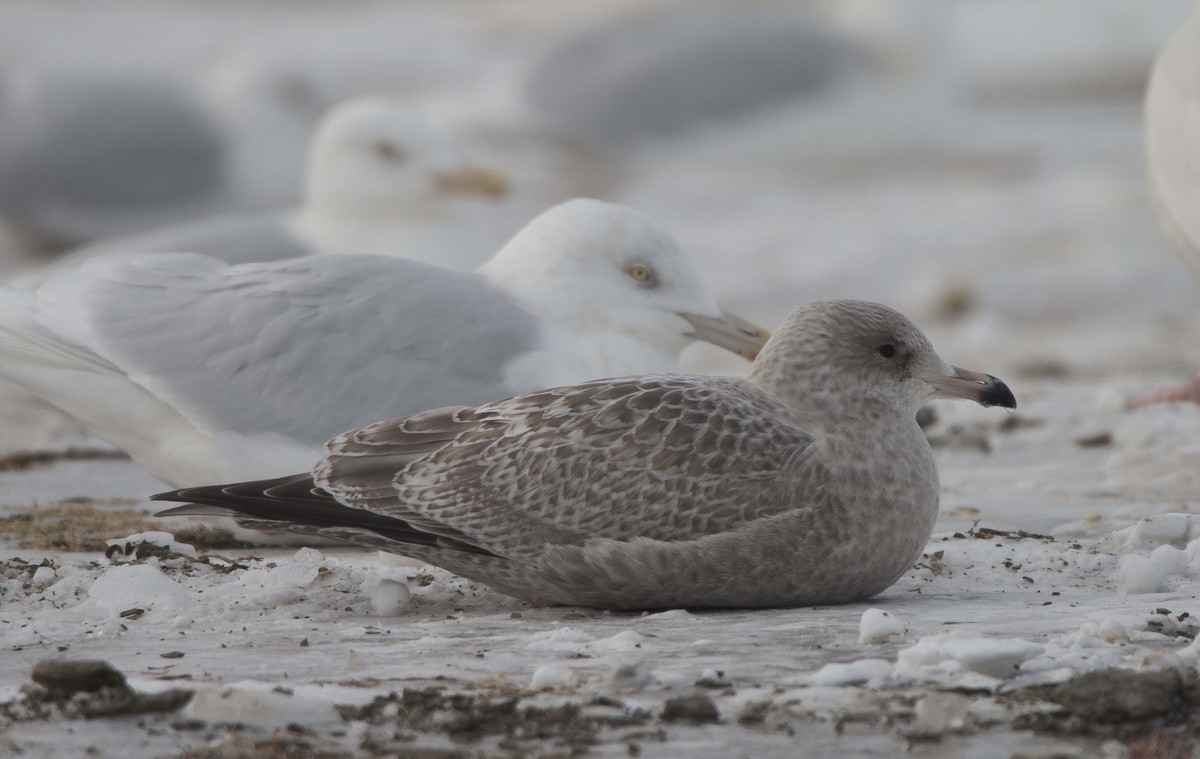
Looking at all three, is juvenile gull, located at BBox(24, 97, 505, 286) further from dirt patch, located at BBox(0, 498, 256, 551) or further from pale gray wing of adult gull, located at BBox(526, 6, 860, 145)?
pale gray wing of adult gull, located at BBox(526, 6, 860, 145)

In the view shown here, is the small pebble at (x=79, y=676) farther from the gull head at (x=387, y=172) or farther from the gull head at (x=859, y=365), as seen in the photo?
the gull head at (x=387, y=172)

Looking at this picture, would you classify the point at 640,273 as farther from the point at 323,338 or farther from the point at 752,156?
the point at 752,156

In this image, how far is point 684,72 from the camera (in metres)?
14.5

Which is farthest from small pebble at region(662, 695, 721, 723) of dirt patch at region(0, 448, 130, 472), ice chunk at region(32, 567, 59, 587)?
dirt patch at region(0, 448, 130, 472)

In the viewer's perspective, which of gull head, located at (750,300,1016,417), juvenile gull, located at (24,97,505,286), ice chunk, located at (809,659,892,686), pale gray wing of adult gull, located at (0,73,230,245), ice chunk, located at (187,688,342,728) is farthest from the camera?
pale gray wing of adult gull, located at (0,73,230,245)

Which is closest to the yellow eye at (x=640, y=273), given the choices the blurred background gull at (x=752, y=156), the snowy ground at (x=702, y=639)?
the snowy ground at (x=702, y=639)

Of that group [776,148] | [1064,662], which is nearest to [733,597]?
[1064,662]

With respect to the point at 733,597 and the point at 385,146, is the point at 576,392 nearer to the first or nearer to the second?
the point at 733,597

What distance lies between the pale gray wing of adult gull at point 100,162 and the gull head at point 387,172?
5560mm

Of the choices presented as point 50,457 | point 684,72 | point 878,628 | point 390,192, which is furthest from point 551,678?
point 684,72

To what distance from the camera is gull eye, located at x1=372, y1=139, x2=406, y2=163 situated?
7855mm

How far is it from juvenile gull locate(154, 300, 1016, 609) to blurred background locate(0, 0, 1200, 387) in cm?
543

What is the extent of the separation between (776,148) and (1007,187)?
78.7 inches

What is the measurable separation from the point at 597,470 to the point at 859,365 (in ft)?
2.06
